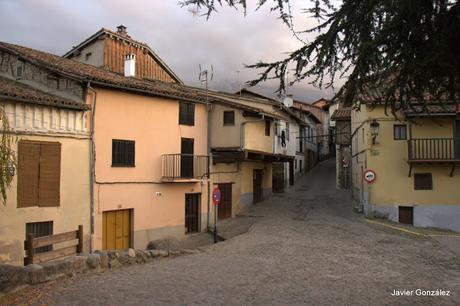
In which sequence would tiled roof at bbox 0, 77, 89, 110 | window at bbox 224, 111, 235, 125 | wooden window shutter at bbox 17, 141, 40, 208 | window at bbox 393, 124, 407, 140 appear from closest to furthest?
tiled roof at bbox 0, 77, 89, 110 < wooden window shutter at bbox 17, 141, 40, 208 < window at bbox 393, 124, 407, 140 < window at bbox 224, 111, 235, 125

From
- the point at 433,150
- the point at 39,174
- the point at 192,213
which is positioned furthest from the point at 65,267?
the point at 433,150

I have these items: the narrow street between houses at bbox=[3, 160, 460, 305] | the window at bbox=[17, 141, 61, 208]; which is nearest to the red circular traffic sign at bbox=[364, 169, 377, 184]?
the narrow street between houses at bbox=[3, 160, 460, 305]

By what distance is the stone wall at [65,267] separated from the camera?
25.1ft

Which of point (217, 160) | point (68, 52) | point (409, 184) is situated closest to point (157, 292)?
point (217, 160)

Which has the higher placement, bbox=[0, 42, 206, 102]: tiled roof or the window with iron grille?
bbox=[0, 42, 206, 102]: tiled roof

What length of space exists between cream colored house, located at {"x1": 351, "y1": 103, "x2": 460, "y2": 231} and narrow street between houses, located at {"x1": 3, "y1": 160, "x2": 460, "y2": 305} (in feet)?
9.01

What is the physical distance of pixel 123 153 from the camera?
665 inches

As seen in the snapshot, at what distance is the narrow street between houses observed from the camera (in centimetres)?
805

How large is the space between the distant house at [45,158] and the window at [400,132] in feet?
46.6

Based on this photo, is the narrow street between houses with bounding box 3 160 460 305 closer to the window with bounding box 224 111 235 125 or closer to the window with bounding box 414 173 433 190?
the window with bounding box 414 173 433 190

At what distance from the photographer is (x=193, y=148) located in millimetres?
20500

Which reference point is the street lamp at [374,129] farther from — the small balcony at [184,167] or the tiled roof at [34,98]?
the tiled roof at [34,98]

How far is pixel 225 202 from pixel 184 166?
4205 millimetres

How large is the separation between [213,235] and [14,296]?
1305 centimetres
